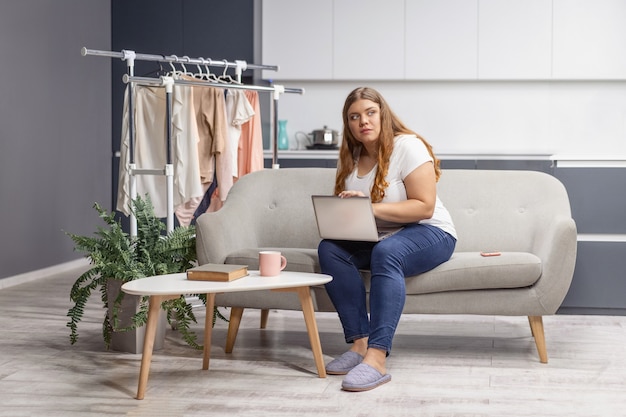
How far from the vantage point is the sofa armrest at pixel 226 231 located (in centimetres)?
348

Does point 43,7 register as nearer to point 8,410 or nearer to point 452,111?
point 452,111

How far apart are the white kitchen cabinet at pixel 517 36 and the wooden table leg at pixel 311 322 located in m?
4.04

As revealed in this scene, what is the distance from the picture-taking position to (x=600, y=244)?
4.32 metres

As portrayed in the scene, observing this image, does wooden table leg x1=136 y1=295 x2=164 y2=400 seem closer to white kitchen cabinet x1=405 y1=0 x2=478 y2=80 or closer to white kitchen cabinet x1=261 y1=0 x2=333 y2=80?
white kitchen cabinet x1=261 y1=0 x2=333 y2=80

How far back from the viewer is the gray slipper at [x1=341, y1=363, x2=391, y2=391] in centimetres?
289

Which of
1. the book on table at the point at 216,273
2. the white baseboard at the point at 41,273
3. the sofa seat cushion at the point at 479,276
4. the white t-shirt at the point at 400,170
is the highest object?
the white t-shirt at the point at 400,170

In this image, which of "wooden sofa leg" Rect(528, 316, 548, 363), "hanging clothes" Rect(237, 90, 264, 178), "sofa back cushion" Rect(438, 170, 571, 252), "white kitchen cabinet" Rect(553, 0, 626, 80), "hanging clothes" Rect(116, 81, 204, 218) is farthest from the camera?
"white kitchen cabinet" Rect(553, 0, 626, 80)

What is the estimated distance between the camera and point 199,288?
274cm

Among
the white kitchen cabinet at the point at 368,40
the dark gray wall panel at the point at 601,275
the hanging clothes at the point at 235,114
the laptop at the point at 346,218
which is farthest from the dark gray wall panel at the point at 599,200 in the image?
the white kitchen cabinet at the point at 368,40

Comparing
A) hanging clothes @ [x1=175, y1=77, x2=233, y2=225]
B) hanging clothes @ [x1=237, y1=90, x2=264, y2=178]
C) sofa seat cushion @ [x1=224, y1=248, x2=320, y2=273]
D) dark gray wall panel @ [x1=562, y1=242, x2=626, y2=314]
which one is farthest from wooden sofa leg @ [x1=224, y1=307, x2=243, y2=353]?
dark gray wall panel @ [x1=562, y1=242, x2=626, y2=314]

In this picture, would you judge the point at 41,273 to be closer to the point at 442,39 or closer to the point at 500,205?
the point at 442,39

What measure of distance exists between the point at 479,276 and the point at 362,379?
2.20 feet

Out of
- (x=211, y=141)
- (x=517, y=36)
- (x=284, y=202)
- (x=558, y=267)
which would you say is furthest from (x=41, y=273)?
(x=558, y=267)

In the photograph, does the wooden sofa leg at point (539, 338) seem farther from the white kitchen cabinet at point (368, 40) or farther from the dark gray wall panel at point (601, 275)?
the white kitchen cabinet at point (368, 40)
